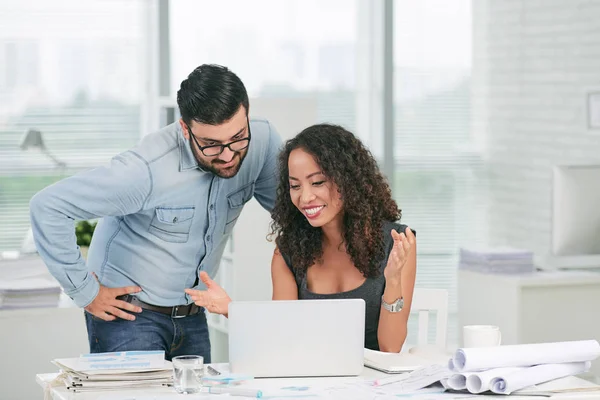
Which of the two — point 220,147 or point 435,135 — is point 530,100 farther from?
point 220,147

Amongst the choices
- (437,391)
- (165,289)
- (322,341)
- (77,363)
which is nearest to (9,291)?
(165,289)

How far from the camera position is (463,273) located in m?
4.72

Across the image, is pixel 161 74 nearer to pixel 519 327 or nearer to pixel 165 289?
pixel 519 327

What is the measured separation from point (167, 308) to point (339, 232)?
53cm

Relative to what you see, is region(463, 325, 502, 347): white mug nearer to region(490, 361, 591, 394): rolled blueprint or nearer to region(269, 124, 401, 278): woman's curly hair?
region(490, 361, 591, 394): rolled blueprint

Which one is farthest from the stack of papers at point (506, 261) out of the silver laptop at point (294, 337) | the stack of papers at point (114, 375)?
the stack of papers at point (114, 375)

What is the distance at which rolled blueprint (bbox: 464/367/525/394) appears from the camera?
2.26 meters

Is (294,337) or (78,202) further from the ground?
(78,202)

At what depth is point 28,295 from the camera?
407 centimetres

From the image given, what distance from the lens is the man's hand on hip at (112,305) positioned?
2822mm

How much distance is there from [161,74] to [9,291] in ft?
6.86

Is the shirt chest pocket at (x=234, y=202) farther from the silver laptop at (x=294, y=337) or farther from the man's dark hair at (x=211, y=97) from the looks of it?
the silver laptop at (x=294, y=337)

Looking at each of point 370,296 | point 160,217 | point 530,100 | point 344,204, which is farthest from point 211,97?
point 530,100

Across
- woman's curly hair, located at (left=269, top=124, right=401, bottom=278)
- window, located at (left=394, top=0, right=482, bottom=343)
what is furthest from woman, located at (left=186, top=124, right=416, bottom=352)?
window, located at (left=394, top=0, right=482, bottom=343)
